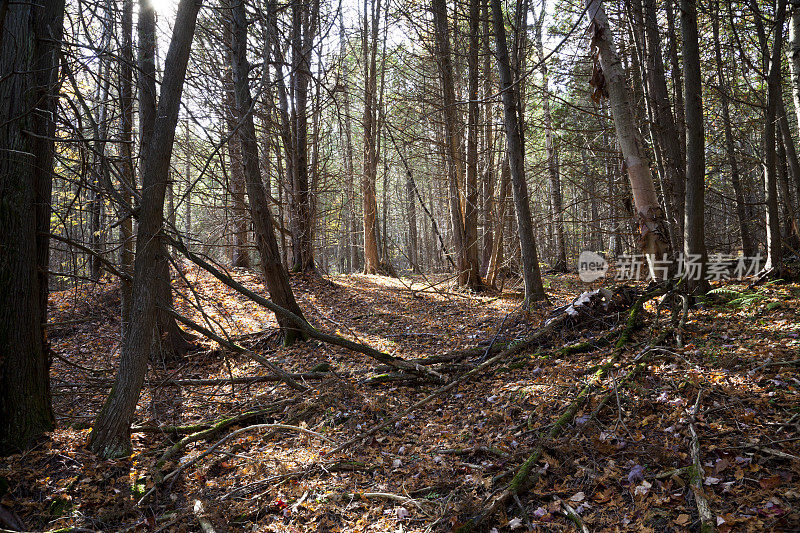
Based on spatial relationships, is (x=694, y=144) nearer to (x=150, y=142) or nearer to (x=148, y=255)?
(x=150, y=142)

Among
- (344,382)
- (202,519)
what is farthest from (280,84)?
(202,519)

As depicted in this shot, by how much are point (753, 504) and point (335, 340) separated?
3817 mm

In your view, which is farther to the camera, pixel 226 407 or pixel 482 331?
pixel 482 331

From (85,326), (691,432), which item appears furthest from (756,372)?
(85,326)

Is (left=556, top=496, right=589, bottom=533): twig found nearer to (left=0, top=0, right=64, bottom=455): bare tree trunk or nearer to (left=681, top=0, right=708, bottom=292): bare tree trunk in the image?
(left=0, top=0, right=64, bottom=455): bare tree trunk

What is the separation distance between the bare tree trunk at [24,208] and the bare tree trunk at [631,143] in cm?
705

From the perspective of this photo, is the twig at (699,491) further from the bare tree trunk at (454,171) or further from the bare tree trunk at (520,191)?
the bare tree trunk at (454,171)

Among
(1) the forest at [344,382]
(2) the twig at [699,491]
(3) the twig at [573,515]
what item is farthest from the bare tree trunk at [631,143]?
(3) the twig at [573,515]

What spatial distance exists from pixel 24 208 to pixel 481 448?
425 centimetres

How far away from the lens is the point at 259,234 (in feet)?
22.0

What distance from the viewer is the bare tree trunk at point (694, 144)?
5.39 meters

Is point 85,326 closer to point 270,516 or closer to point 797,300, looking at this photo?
point 270,516

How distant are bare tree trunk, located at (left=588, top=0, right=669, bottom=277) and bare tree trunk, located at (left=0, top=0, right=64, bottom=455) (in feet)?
23.1

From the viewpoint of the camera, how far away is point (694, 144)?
5.54 meters
